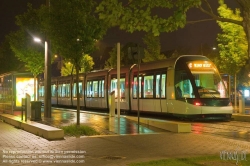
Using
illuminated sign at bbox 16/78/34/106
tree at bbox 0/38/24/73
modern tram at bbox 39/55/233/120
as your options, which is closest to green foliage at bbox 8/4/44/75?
illuminated sign at bbox 16/78/34/106

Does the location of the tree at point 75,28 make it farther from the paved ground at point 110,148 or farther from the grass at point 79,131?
the paved ground at point 110,148

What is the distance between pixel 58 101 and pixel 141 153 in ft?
112

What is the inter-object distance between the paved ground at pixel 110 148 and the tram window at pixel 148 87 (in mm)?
9494

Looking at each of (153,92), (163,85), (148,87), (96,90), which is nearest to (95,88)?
(96,90)

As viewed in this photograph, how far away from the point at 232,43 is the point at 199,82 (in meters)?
9.62

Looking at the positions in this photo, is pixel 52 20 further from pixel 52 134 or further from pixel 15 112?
pixel 15 112

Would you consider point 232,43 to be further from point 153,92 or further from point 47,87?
point 47,87

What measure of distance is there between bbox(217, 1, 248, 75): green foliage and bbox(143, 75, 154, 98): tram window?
8.18m

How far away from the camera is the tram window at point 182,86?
21.5m

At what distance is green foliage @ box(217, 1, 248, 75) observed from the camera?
28922 millimetres

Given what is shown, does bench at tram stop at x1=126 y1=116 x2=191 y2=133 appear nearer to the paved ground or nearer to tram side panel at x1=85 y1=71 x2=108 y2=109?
the paved ground

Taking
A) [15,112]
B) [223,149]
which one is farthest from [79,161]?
[15,112]

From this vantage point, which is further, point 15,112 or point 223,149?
point 15,112

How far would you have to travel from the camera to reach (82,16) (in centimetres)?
1509
